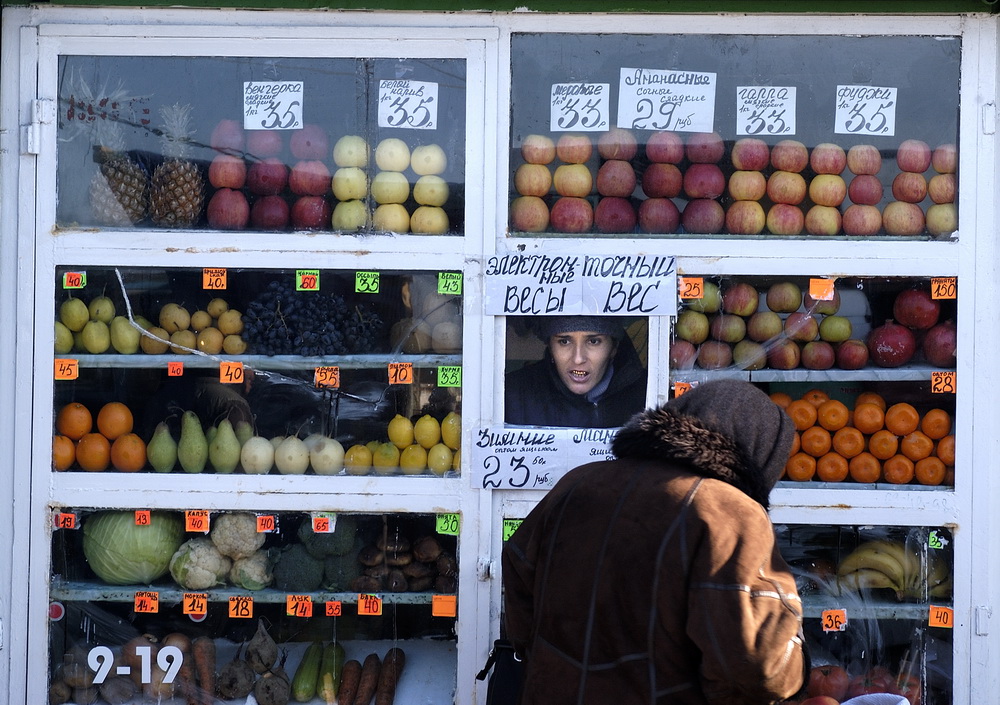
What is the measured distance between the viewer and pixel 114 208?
11.9 ft

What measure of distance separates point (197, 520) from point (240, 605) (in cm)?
40

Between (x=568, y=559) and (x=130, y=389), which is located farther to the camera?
(x=130, y=389)

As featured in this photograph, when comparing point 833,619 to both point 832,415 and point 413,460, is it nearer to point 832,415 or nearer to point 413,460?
point 832,415

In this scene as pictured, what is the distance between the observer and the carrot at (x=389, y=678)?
3.60 m

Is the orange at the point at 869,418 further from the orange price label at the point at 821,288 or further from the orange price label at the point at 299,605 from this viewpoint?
the orange price label at the point at 299,605

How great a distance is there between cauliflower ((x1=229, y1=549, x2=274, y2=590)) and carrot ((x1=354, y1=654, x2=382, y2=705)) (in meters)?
0.54

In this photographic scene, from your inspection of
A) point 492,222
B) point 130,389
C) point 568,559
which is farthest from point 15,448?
point 568,559

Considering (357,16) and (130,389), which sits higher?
(357,16)

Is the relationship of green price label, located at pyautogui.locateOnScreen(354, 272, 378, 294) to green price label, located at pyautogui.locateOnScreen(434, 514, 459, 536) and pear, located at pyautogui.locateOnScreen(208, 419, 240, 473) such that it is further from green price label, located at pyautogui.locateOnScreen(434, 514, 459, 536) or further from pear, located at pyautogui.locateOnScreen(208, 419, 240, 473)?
green price label, located at pyautogui.locateOnScreen(434, 514, 459, 536)

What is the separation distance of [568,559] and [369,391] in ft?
5.21

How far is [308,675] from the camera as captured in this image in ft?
11.9

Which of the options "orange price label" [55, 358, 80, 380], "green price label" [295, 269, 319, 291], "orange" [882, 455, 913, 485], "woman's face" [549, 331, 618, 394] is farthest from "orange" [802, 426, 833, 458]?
"orange price label" [55, 358, 80, 380]

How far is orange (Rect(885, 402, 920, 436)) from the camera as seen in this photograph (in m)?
3.63

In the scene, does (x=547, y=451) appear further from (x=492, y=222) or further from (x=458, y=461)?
Answer: (x=492, y=222)
